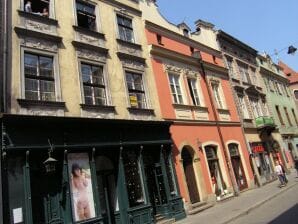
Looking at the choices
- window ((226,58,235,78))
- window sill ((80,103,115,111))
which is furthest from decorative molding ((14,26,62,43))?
window ((226,58,235,78))

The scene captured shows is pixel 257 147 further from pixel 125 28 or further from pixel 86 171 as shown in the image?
pixel 86 171

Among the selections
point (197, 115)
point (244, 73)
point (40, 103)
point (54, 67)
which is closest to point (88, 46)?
point (54, 67)

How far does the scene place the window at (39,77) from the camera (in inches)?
439

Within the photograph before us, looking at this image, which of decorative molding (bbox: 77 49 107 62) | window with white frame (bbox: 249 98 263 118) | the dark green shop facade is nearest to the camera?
the dark green shop facade

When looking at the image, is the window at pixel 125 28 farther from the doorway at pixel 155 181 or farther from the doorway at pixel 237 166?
the doorway at pixel 237 166

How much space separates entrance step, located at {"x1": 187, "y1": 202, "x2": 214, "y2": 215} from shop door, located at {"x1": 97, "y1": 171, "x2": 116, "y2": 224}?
4198 mm

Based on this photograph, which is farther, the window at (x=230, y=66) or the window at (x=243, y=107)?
the window at (x=230, y=66)

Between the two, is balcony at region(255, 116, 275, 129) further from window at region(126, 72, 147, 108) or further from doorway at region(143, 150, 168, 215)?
doorway at region(143, 150, 168, 215)

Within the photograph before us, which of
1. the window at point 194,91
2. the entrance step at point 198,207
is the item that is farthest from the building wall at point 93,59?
the entrance step at point 198,207

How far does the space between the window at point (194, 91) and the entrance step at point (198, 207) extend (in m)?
5.90

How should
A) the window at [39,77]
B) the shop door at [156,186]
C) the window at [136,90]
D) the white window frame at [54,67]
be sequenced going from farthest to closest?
the window at [136,90] < the shop door at [156,186] < the window at [39,77] < the white window frame at [54,67]

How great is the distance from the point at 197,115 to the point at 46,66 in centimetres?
962

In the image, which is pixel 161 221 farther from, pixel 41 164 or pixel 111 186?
pixel 41 164

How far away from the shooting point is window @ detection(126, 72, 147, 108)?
49.0 ft
